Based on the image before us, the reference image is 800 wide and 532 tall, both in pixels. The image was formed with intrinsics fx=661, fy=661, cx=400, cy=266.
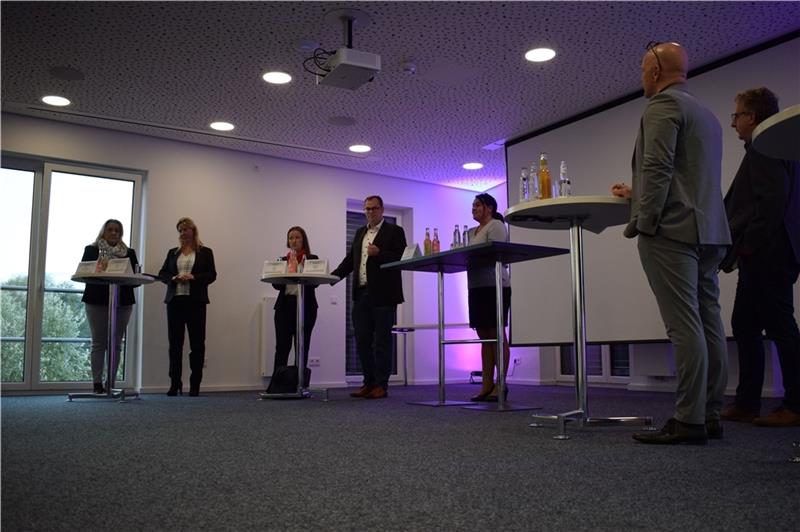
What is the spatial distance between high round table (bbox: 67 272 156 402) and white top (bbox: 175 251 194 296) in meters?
0.49

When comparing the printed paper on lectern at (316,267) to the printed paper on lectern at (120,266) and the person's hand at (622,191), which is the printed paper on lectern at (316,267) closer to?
the printed paper on lectern at (120,266)

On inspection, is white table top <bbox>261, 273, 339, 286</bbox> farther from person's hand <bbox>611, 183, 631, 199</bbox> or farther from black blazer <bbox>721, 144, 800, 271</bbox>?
black blazer <bbox>721, 144, 800, 271</bbox>

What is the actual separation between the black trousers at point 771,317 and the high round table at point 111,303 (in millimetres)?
3718

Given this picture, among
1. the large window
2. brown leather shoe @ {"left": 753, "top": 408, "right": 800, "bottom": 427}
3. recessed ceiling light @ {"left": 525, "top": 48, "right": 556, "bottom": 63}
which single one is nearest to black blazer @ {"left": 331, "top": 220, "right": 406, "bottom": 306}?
recessed ceiling light @ {"left": 525, "top": 48, "right": 556, "bottom": 63}

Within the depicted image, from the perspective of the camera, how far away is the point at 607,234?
555cm

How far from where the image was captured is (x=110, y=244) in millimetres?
5086

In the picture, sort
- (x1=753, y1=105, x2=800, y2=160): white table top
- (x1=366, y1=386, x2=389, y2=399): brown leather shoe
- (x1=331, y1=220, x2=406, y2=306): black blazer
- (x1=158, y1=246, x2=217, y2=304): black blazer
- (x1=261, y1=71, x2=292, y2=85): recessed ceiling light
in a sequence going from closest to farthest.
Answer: (x1=753, y1=105, x2=800, y2=160): white table top → (x1=331, y1=220, x2=406, y2=306): black blazer → (x1=366, y1=386, x2=389, y2=399): brown leather shoe → (x1=261, y1=71, x2=292, y2=85): recessed ceiling light → (x1=158, y1=246, x2=217, y2=304): black blazer

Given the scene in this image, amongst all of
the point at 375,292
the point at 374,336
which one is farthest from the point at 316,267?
the point at 374,336

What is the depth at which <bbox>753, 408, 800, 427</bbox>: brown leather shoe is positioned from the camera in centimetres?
272

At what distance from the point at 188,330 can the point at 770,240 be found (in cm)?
414

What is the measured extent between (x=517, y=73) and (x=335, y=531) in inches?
170

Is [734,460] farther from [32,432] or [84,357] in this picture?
[84,357]

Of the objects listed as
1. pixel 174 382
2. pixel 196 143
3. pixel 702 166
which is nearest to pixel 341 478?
pixel 702 166

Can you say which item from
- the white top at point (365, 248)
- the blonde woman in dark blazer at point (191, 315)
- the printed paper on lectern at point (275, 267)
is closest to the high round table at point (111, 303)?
the blonde woman in dark blazer at point (191, 315)
